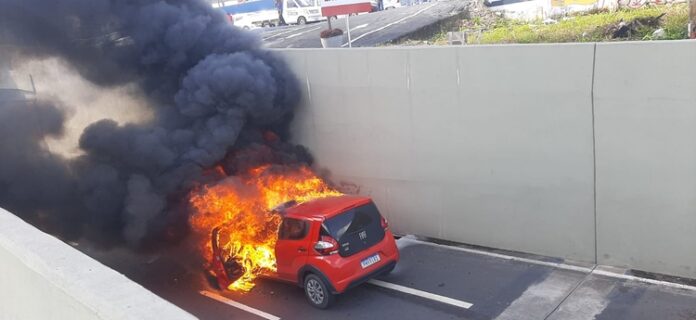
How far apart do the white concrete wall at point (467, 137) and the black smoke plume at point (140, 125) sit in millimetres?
1296

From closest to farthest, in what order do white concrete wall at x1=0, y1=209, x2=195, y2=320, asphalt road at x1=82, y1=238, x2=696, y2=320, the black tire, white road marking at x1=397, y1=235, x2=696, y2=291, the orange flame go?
1. white concrete wall at x1=0, y1=209, x2=195, y2=320
2. asphalt road at x1=82, y1=238, x2=696, y2=320
3. white road marking at x1=397, y1=235, x2=696, y2=291
4. the black tire
5. the orange flame

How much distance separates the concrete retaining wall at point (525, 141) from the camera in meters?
8.02

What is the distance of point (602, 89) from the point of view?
837 cm

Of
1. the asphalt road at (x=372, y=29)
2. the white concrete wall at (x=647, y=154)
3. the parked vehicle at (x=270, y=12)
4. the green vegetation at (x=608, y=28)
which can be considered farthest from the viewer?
the parked vehicle at (x=270, y=12)

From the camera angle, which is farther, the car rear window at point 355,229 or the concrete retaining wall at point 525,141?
the car rear window at point 355,229

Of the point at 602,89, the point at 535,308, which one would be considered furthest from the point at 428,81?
the point at 535,308

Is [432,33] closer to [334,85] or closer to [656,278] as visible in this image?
[334,85]

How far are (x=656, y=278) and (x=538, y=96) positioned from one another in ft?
10.4

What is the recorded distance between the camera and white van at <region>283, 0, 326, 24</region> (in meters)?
30.8

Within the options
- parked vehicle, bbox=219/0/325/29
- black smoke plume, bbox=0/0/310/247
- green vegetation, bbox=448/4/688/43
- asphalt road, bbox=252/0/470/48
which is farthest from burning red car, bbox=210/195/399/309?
parked vehicle, bbox=219/0/325/29

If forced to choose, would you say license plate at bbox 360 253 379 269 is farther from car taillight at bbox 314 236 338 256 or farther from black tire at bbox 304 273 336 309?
black tire at bbox 304 273 336 309

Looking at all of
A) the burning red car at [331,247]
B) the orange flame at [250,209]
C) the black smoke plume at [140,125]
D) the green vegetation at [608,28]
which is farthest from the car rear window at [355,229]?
the green vegetation at [608,28]

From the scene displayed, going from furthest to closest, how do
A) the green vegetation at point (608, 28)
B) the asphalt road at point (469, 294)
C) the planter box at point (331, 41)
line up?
the planter box at point (331, 41)
the green vegetation at point (608, 28)
the asphalt road at point (469, 294)

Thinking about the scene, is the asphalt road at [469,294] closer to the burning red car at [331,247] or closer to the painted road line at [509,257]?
the painted road line at [509,257]
